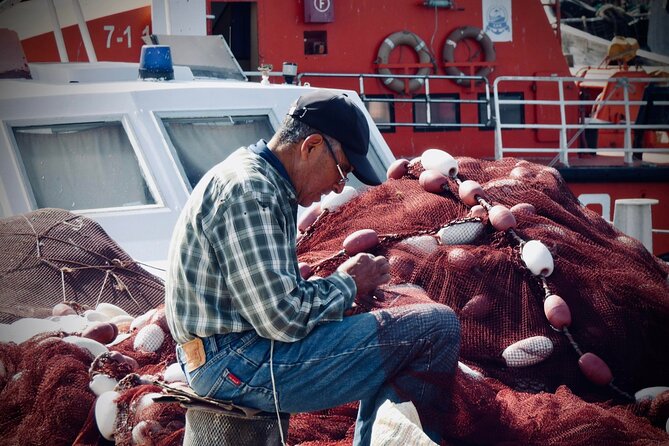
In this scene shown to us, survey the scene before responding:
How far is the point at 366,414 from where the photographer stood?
2.98 metres

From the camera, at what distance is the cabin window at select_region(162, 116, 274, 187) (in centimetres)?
606

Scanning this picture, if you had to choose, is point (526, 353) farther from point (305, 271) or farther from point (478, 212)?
point (305, 271)

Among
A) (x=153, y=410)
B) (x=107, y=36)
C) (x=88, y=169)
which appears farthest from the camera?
(x=107, y=36)

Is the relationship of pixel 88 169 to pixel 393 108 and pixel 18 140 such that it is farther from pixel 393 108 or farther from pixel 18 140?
pixel 393 108

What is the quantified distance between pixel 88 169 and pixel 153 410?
2.84 metres

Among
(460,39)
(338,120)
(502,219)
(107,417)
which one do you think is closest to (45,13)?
(460,39)

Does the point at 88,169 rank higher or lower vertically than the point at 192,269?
lower

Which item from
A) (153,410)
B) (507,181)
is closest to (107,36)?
(507,181)

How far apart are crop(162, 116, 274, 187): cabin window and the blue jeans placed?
321cm

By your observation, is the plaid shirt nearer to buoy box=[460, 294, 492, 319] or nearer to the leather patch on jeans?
the leather patch on jeans

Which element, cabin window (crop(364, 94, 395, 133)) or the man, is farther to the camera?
cabin window (crop(364, 94, 395, 133))

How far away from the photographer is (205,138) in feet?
20.4

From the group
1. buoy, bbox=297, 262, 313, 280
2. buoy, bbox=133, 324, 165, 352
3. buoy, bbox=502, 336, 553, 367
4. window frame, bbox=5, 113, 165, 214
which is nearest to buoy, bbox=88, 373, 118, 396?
buoy, bbox=133, 324, 165, 352

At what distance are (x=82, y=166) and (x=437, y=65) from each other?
731 centimetres
